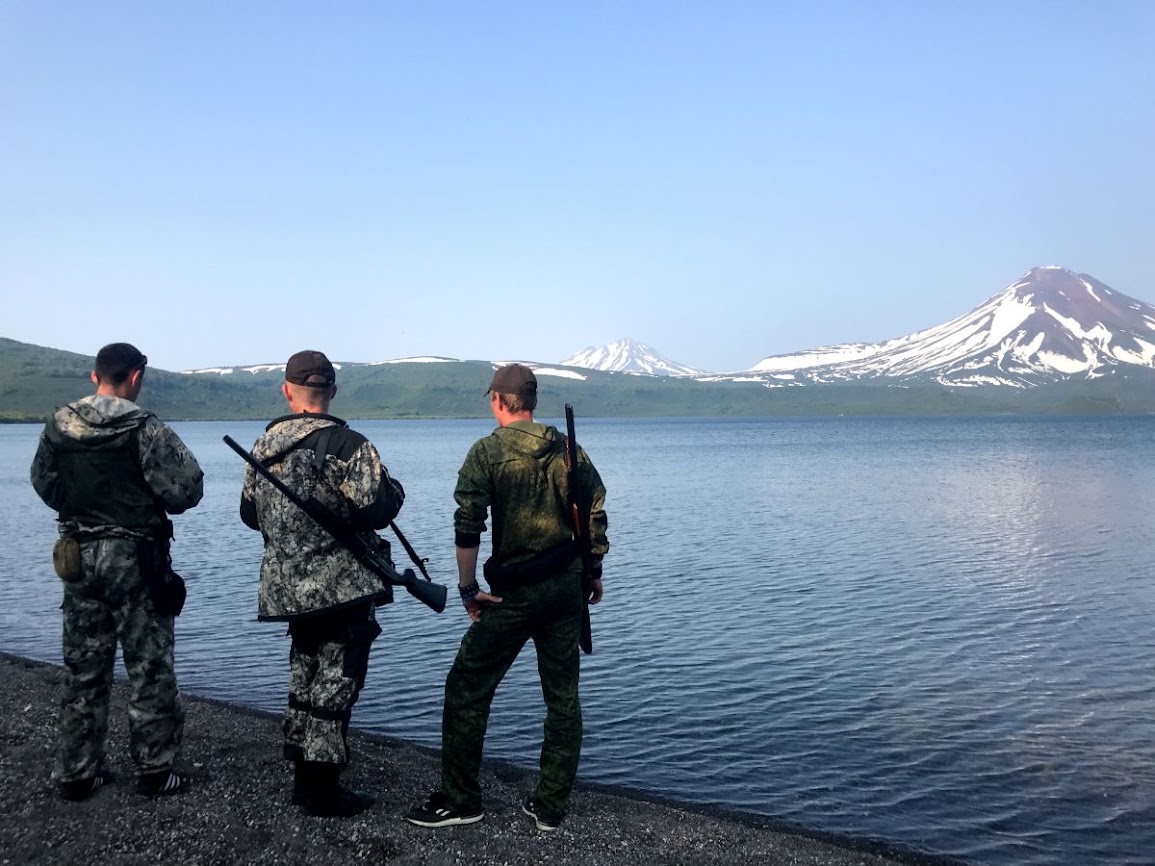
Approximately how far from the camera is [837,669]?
16172 millimetres

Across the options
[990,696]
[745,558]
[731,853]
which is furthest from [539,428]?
[745,558]

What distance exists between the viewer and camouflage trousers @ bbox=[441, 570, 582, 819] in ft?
23.7

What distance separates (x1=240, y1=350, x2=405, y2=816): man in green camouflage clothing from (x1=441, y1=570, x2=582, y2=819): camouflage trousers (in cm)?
74

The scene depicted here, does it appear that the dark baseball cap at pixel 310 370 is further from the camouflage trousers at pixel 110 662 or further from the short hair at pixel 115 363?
the camouflage trousers at pixel 110 662

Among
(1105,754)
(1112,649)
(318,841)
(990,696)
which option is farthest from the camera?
(1112,649)

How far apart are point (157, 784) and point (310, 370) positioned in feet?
11.2

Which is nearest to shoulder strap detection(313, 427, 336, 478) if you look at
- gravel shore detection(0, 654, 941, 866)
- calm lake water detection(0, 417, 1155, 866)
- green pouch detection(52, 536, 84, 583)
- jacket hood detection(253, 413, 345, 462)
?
jacket hood detection(253, 413, 345, 462)

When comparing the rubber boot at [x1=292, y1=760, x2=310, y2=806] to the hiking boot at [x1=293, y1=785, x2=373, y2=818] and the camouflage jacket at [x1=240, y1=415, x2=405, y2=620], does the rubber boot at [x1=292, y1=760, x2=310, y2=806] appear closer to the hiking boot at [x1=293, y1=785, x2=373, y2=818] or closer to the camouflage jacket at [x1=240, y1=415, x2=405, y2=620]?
the hiking boot at [x1=293, y1=785, x2=373, y2=818]

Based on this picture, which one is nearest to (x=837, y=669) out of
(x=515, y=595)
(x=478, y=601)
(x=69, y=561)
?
(x=515, y=595)

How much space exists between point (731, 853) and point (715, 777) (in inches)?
151

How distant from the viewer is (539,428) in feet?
24.1

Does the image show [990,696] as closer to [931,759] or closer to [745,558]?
[931,759]

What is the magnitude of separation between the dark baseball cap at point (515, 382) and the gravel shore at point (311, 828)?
3.25 metres

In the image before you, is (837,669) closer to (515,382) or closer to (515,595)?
(515,595)
